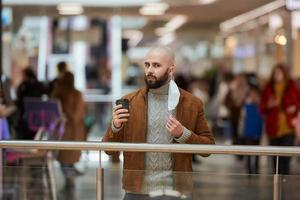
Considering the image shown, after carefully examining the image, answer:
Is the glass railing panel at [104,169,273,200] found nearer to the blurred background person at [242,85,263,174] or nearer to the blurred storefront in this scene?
the blurred background person at [242,85,263,174]

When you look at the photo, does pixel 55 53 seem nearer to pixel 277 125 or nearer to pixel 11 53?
pixel 11 53

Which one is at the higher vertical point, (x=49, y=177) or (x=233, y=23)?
(x=233, y=23)

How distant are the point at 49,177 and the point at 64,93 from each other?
362 cm

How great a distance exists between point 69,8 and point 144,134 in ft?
29.6

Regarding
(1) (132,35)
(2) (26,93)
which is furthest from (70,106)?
(1) (132,35)

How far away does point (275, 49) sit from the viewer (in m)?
15.0

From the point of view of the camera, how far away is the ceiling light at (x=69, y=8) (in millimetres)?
13263

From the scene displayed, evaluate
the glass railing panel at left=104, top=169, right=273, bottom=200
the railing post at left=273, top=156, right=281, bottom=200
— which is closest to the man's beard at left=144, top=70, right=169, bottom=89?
the glass railing panel at left=104, top=169, right=273, bottom=200

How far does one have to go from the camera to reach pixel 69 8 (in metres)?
13.6

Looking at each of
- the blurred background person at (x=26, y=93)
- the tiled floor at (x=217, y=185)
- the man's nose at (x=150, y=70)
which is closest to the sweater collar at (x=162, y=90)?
the man's nose at (x=150, y=70)

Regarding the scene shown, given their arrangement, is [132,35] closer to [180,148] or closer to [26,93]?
[26,93]

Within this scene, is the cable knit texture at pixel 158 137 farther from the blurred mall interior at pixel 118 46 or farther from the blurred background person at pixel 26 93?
the blurred background person at pixel 26 93

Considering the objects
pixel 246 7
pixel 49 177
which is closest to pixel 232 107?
pixel 246 7

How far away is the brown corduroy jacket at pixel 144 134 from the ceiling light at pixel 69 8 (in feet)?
27.6
